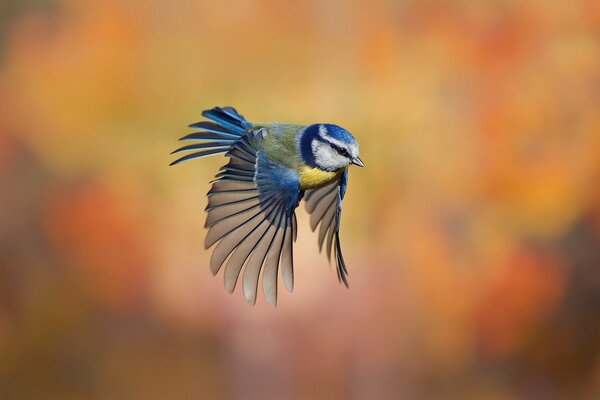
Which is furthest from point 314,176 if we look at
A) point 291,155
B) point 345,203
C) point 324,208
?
point 345,203

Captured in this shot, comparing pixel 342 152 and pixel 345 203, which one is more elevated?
pixel 342 152

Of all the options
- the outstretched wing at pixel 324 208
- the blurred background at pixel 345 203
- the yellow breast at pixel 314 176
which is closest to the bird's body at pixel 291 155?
the yellow breast at pixel 314 176

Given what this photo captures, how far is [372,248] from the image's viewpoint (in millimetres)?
2328

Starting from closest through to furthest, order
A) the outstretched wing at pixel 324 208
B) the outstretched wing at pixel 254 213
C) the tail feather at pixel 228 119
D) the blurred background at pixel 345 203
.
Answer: the outstretched wing at pixel 254 213, the tail feather at pixel 228 119, the outstretched wing at pixel 324 208, the blurred background at pixel 345 203

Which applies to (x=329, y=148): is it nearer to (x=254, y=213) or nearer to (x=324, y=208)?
(x=254, y=213)

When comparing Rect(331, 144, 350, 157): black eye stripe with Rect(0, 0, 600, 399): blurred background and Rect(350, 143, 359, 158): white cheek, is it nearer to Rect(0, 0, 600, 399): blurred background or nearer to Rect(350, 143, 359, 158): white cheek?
Rect(350, 143, 359, 158): white cheek

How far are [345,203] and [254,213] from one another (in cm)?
138

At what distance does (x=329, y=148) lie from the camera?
86 cm

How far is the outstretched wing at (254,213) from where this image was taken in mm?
832

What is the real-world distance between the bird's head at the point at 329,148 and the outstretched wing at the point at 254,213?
0.12 ft

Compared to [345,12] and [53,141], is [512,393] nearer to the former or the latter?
[345,12]

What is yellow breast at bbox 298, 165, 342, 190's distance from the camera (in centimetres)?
90

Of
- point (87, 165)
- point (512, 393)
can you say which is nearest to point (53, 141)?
point (87, 165)

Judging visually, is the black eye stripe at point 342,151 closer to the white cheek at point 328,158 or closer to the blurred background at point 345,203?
the white cheek at point 328,158
